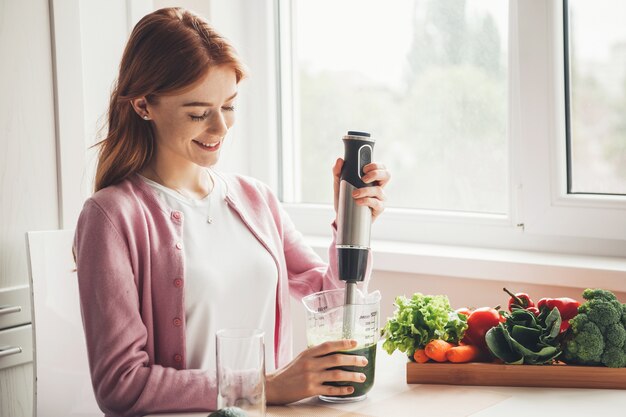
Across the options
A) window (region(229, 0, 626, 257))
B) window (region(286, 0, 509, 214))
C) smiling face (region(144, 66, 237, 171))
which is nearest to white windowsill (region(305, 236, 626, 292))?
window (region(229, 0, 626, 257))

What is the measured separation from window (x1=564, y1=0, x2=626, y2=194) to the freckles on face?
3.19 feet

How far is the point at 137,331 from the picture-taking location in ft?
5.23

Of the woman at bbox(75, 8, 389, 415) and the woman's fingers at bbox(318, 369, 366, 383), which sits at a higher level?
the woman at bbox(75, 8, 389, 415)

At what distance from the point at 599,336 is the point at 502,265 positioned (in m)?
0.65

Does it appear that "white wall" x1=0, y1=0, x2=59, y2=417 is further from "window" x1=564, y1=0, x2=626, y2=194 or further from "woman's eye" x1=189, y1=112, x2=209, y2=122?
"window" x1=564, y1=0, x2=626, y2=194

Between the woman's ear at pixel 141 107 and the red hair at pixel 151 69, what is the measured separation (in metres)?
0.01

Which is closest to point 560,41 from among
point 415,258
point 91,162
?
point 415,258

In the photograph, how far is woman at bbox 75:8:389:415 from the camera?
155 cm

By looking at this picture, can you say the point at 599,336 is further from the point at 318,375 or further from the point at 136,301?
the point at 136,301

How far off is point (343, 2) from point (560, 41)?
76 cm

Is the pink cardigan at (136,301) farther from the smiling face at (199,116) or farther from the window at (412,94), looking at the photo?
the window at (412,94)

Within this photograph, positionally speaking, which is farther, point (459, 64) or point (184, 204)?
point (459, 64)

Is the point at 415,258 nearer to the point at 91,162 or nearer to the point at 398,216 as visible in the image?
the point at 398,216

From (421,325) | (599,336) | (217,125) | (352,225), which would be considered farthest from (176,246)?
(599,336)
